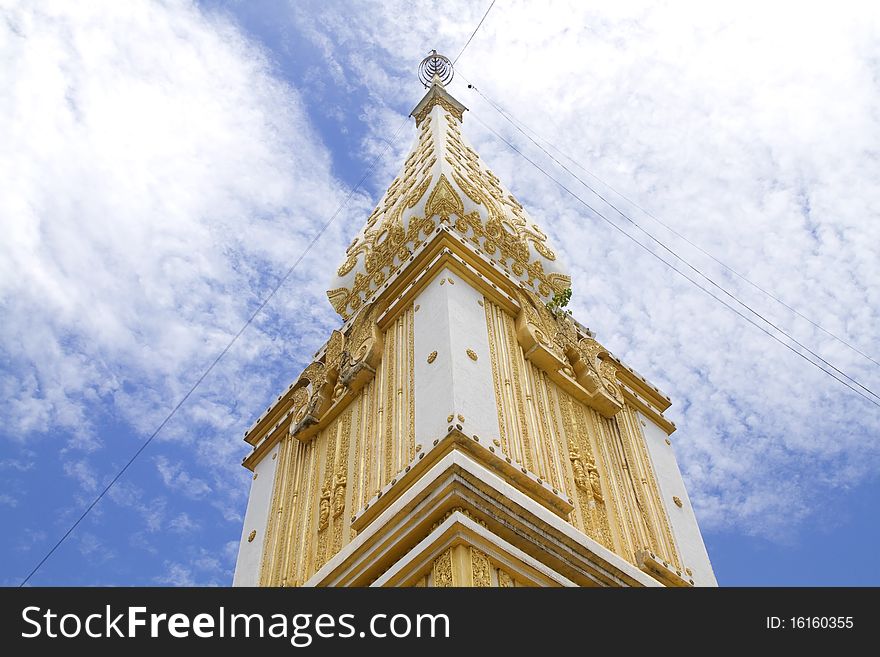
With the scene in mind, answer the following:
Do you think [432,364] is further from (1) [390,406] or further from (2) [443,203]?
(2) [443,203]

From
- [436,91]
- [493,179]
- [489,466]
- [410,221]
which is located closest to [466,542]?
[489,466]

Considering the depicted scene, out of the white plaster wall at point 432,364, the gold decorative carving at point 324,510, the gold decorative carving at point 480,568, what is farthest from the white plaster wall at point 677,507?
the gold decorative carving at point 324,510

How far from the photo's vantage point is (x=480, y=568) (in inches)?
261

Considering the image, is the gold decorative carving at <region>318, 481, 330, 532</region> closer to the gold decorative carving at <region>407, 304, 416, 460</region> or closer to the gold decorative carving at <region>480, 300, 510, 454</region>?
the gold decorative carving at <region>407, 304, 416, 460</region>

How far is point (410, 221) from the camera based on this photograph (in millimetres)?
11383

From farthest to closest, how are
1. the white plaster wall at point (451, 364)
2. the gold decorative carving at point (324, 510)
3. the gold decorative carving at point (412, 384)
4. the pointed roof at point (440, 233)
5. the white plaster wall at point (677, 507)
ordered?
the pointed roof at point (440, 233)
the white plaster wall at point (677, 507)
the gold decorative carving at point (324, 510)
the gold decorative carving at point (412, 384)
the white plaster wall at point (451, 364)

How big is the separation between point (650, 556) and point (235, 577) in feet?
14.5

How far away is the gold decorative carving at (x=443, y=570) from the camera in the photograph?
6566mm

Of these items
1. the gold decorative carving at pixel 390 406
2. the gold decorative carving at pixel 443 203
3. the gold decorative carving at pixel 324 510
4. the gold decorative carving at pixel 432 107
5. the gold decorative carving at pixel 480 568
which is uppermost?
the gold decorative carving at pixel 432 107

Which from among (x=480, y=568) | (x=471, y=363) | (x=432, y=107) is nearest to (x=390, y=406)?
(x=471, y=363)

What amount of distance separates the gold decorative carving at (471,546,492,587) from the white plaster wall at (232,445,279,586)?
353cm

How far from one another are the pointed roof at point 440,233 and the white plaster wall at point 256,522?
2.21 metres

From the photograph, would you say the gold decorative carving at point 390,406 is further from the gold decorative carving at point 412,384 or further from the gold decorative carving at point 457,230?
the gold decorative carving at point 457,230

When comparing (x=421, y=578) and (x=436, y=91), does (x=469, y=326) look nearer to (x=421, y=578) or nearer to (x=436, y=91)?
(x=421, y=578)
